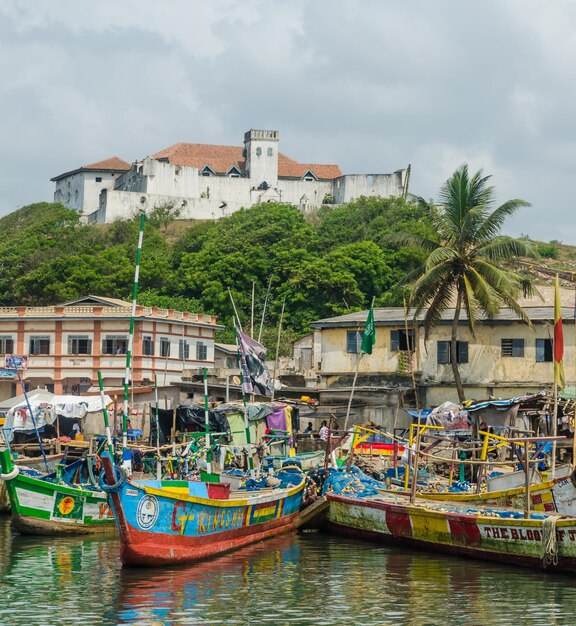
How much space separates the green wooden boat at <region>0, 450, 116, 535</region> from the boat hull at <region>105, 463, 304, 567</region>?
4.39 meters

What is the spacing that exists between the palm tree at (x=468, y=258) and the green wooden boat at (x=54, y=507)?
1722 centimetres

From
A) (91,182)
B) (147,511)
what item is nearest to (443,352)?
(147,511)

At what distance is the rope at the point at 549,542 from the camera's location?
22.4 m

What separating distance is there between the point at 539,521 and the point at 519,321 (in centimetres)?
2301

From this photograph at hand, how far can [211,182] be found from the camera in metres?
124

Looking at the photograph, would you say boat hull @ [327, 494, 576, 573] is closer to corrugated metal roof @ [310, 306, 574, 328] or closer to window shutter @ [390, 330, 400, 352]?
window shutter @ [390, 330, 400, 352]

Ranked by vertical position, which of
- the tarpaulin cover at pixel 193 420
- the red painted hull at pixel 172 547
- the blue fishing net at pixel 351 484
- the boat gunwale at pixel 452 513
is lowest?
the red painted hull at pixel 172 547

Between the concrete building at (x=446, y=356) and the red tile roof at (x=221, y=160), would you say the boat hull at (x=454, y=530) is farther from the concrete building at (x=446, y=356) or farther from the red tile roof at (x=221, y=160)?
the red tile roof at (x=221, y=160)

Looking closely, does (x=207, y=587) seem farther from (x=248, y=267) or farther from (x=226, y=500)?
(x=248, y=267)

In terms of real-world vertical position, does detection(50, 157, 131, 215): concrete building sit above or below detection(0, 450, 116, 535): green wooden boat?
Result: above

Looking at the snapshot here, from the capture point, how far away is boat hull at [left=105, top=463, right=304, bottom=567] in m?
22.4

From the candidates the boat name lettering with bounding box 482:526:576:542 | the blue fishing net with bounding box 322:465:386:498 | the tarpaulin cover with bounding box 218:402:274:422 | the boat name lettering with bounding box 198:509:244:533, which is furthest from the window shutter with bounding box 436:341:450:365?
the boat name lettering with bounding box 482:526:576:542

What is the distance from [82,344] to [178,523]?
37.5 m

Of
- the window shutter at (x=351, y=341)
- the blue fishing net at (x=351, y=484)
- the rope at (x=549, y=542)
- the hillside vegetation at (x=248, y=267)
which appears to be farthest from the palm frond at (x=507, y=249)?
the hillside vegetation at (x=248, y=267)
